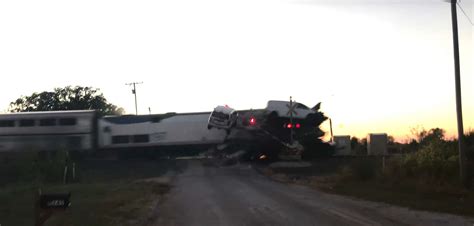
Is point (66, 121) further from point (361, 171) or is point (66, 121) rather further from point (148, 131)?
point (361, 171)

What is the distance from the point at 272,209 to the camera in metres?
17.7

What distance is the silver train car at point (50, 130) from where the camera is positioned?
170ft

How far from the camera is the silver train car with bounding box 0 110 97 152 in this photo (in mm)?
51906

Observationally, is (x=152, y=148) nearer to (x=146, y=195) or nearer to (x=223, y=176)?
(x=223, y=176)

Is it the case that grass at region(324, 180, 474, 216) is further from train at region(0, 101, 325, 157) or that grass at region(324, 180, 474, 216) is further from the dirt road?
train at region(0, 101, 325, 157)

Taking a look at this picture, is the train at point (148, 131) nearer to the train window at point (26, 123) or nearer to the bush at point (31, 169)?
the train window at point (26, 123)

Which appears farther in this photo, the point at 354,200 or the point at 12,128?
the point at 12,128

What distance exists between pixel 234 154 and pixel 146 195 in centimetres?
2445

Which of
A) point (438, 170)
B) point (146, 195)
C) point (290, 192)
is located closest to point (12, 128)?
point (146, 195)

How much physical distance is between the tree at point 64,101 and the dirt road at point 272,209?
81857mm

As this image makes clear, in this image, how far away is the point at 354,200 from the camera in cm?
2030

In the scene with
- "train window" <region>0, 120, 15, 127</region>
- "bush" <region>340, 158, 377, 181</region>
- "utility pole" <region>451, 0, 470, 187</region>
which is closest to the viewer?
"utility pole" <region>451, 0, 470, 187</region>

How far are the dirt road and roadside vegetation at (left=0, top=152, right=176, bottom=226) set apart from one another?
3.39 ft

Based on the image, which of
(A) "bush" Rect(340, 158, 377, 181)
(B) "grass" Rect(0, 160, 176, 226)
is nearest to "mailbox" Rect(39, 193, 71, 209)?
(B) "grass" Rect(0, 160, 176, 226)
